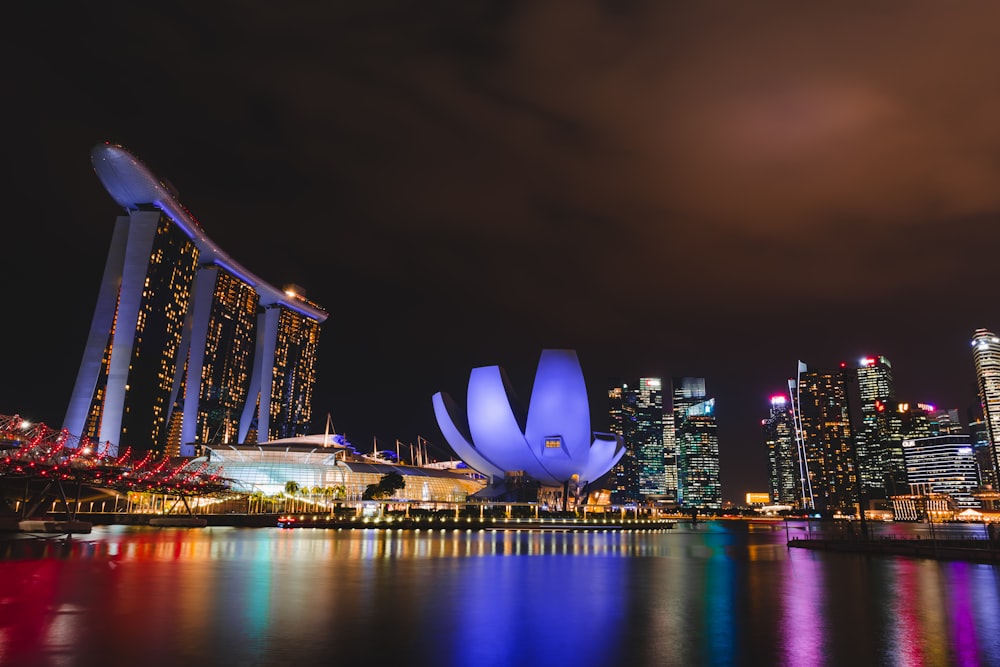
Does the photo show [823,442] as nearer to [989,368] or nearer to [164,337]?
[989,368]

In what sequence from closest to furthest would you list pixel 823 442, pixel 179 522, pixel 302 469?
pixel 179 522, pixel 302 469, pixel 823 442

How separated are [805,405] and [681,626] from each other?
6011 inches

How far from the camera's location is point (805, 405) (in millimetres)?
145750

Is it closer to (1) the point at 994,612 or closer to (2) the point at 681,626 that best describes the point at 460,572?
(2) the point at 681,626

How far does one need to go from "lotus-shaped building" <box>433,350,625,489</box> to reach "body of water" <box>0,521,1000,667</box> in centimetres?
3777

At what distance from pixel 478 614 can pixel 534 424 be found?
46.8 m

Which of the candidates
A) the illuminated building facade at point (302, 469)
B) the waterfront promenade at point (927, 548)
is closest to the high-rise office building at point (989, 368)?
the illuminated building facade at point (302, 469)

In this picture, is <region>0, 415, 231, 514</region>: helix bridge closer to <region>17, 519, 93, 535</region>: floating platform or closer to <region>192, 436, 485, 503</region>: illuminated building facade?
<region>17, 519, 93, 535</region>: floating platform

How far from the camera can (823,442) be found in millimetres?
136125

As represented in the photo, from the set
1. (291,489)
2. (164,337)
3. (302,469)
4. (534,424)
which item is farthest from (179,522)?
(164,337)

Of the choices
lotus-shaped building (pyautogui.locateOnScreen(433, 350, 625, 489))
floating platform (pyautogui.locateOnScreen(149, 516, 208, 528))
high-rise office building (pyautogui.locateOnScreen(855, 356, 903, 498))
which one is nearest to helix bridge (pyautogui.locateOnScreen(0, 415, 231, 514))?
floating platform (pyautogui.locateOnScreen(149, 516, 208, 528))

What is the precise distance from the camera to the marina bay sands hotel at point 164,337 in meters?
62.3

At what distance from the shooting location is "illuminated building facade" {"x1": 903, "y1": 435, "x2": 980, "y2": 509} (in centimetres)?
12489

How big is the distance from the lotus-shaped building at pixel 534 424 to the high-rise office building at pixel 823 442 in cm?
8018
